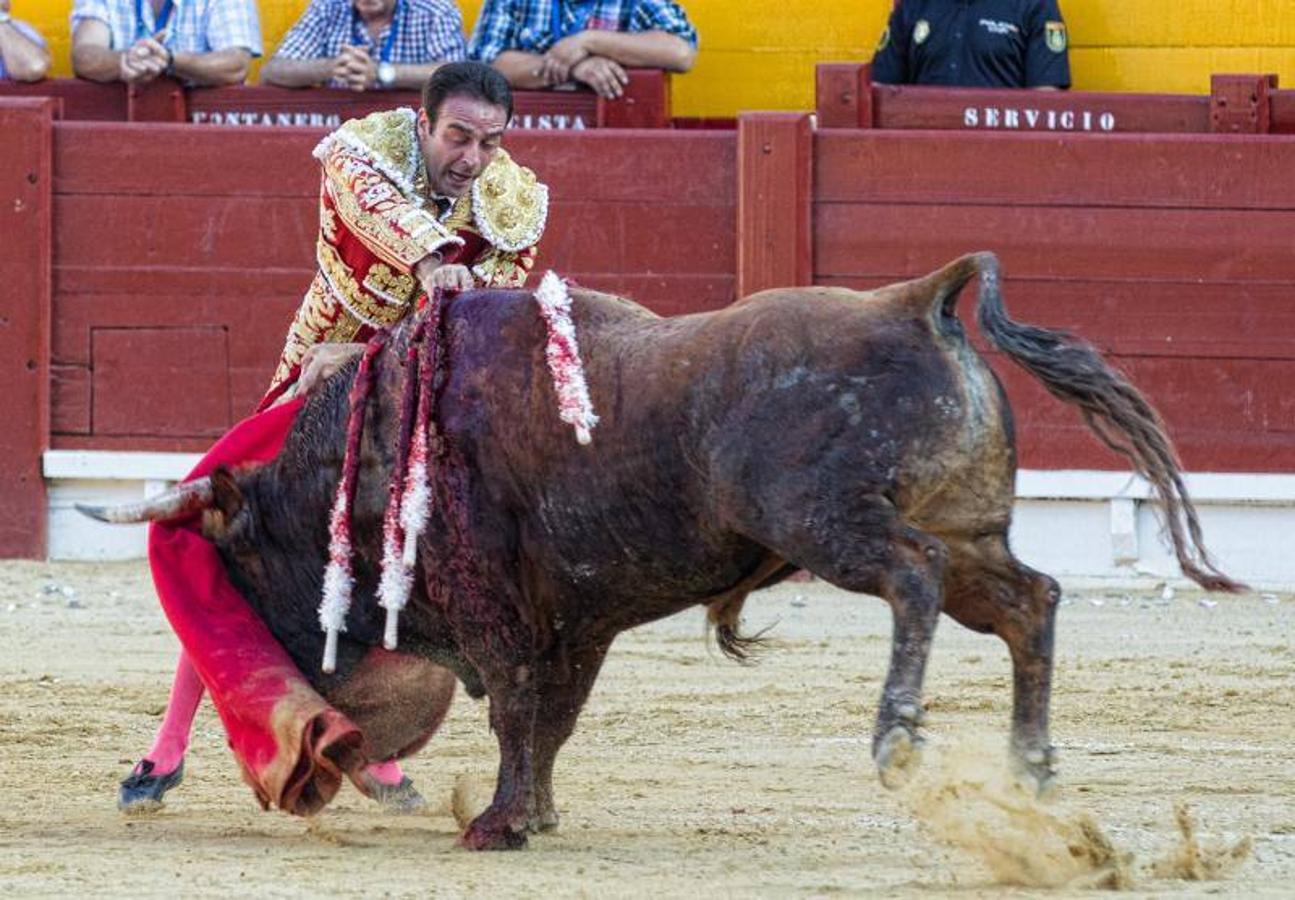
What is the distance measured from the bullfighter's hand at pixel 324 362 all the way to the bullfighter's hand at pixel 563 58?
11.1 feet

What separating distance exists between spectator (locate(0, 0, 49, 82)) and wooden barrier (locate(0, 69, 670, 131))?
0.19 ft

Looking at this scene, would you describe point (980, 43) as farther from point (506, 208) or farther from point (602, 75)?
point (506, 208)

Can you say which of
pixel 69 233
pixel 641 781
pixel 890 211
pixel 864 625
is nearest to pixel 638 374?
pixel 641 781

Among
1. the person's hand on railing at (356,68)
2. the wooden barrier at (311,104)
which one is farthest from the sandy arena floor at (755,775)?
the person's hand on railing at (356,68)

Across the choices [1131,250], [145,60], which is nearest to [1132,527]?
[1131,250]

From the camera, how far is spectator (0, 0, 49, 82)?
802 cm

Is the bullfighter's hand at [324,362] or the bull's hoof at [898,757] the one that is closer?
the bull's hoof at [898,757]

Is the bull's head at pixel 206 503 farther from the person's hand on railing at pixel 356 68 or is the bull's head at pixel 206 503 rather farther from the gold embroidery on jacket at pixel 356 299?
the person's hand on railing at pixel 356 68

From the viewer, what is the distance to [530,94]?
25.6 ft

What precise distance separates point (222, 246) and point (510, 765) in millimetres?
3949

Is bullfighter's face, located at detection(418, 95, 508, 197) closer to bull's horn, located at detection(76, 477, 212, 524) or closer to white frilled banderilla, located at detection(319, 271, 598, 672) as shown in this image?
white frilled banderilla, located at detection(319, 271, 598, 672)

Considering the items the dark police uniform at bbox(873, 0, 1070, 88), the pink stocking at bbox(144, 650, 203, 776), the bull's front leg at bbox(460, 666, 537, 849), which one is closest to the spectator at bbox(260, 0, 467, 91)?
the dark police uniform at bbox(873, 0, 1070, 88)

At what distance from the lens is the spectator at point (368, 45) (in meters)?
7.74

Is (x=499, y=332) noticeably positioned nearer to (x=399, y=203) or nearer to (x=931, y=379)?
(x=399, y=203)
